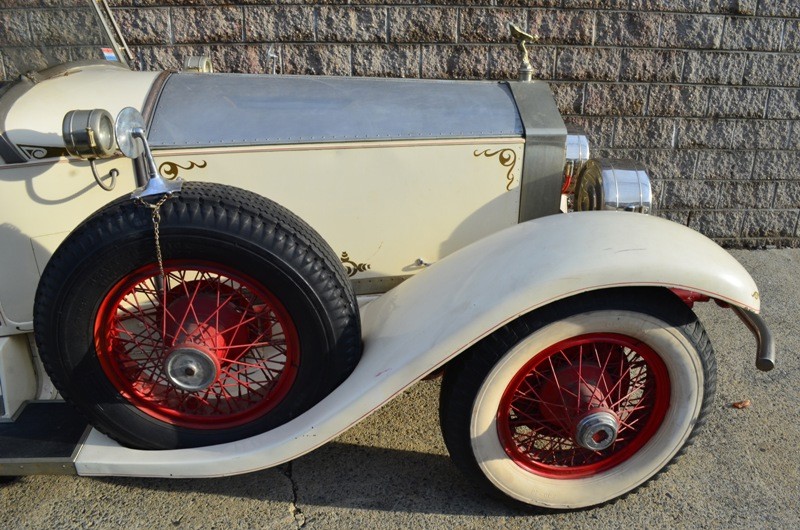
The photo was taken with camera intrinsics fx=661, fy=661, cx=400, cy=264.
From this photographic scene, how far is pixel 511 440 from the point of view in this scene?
2.16 m

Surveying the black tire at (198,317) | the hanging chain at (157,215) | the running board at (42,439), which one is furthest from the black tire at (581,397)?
the running board at (42,439)

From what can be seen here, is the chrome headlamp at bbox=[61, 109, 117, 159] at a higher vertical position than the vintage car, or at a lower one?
higher

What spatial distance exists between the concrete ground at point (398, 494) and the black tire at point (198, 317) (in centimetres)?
30

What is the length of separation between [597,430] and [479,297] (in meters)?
0.57

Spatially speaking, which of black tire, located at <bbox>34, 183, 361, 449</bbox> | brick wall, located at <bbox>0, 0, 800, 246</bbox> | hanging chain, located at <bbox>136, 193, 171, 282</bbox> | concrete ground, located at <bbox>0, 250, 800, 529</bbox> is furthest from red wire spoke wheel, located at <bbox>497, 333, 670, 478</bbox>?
brick wall, located at <bbox>0, 0, 800, 246</bbox>

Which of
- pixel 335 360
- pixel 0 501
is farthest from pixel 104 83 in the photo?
pixel 0 501

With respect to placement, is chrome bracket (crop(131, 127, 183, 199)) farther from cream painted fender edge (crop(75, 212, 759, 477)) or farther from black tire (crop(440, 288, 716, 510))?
black tire (crop(440, 288, 716, 510))

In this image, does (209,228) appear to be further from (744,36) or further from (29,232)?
(744,36)

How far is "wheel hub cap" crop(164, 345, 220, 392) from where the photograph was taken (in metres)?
2.03

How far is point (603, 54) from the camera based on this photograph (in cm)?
442

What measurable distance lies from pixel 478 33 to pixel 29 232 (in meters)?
3.07

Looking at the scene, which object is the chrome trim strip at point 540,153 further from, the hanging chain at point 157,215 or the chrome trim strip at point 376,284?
the hanging chain at point 157,215

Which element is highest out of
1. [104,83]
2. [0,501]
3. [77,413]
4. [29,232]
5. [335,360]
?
[104,83]

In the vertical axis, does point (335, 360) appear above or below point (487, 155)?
below
